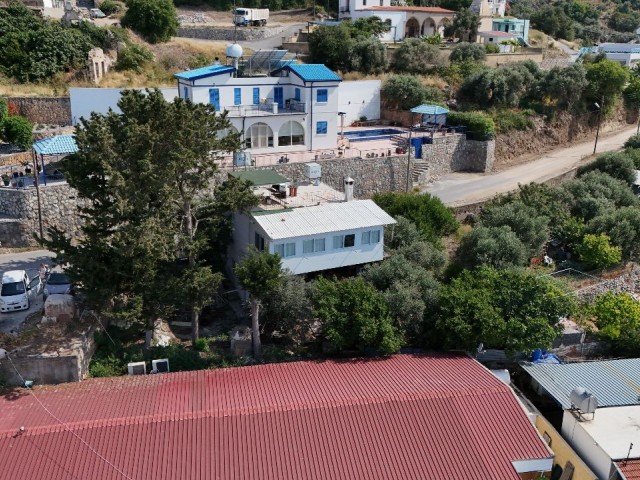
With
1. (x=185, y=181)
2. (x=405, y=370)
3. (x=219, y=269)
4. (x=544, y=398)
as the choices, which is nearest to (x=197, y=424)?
(x=405, y=370)

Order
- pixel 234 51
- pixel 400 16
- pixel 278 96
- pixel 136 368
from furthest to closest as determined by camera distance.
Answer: pixel 400 16 < pixel 278 96 < pixel 234 51 < pixel 136 368

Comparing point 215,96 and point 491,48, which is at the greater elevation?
point 491,48

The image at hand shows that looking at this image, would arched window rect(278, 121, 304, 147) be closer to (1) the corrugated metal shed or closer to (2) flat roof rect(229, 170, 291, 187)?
(2) flat roof rect(229, 170, 291, 187)

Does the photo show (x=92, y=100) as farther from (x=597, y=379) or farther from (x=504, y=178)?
(x=597, y=379)

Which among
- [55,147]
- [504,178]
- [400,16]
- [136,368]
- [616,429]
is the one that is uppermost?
[400,16]

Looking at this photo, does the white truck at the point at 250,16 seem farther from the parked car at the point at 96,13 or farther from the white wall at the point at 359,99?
the white wall at the point at 359,99

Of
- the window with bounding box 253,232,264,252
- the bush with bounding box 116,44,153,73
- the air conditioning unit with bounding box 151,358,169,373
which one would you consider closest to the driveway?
the air conditioning unit with bounding box 151,358,169,373

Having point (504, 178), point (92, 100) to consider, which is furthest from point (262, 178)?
point (504, 178)
